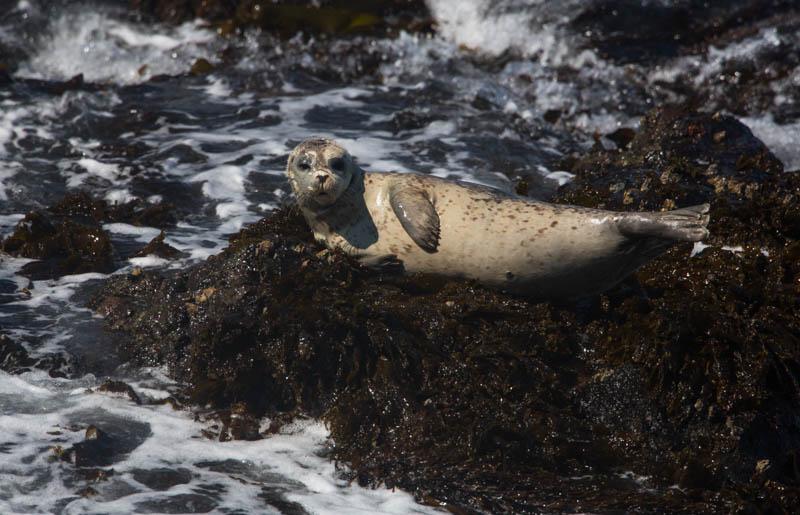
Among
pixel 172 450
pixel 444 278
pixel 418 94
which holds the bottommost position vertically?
pixel 172 450

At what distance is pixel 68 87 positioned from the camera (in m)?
10.2

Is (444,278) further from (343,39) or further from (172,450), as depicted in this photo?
(343,39)

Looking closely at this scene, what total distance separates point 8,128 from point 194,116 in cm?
189

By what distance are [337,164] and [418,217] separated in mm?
686

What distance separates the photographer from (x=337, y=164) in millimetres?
5383

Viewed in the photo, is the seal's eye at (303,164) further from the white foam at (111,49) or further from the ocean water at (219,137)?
the white foam at (111,49)

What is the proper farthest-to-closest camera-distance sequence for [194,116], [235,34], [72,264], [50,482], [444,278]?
[235,34]
[194,116]
[72,264]
[444,278]
[50,482]

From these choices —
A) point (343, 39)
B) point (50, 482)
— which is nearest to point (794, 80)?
point (343, 39)

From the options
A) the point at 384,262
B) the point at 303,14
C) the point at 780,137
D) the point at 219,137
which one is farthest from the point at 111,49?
the point at 780,137

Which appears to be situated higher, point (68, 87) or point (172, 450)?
point (68, 87)

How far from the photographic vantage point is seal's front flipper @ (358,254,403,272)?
17.3 feet

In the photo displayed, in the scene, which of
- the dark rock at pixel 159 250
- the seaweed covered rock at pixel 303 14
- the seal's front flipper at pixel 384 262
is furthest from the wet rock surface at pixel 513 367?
the seaweed covered rock at pixel 303 14

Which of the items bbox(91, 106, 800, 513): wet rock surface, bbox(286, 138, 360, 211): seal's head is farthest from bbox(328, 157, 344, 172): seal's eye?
bbox(91, 106, 800, 513): wet rock surface

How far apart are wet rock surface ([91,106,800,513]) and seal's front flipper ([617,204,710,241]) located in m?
0.41
